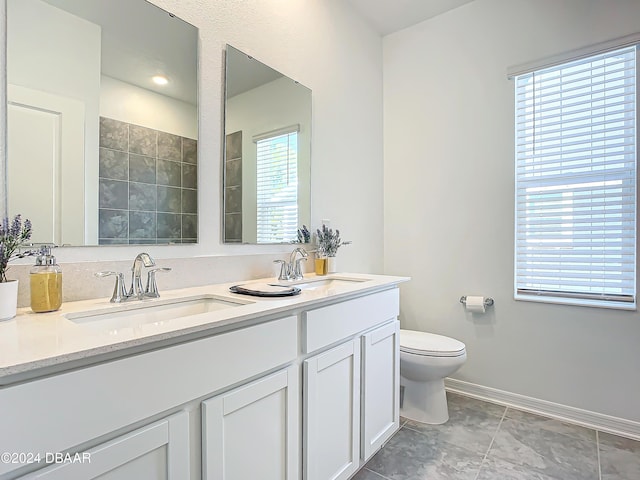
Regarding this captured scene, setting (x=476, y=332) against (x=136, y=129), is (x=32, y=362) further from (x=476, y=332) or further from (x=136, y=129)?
(x=476, y=332)

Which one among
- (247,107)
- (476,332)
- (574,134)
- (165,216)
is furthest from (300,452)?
(574,134)

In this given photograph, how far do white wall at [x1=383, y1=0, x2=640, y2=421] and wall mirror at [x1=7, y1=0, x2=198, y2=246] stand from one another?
1715mm

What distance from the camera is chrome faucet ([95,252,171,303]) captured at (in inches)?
44.7

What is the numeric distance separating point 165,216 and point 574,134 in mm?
2317

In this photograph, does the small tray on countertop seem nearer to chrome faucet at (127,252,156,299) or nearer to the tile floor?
chrome faucet at (127,252,156,299)

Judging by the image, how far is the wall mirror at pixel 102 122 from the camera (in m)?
1.04

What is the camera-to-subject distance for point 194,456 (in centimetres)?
85

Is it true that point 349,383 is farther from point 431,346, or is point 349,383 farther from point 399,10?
point 399,10

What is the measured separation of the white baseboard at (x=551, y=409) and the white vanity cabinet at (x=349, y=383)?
34.0 inches

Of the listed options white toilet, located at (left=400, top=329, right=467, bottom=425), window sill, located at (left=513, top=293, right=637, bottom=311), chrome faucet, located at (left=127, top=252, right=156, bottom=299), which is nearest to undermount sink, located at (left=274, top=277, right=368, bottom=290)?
white toilet, located at (left=400, top=329, right=467, bottom=425)

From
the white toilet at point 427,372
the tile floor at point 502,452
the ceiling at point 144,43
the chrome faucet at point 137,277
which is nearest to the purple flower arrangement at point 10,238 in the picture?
the chrome faucet at point 137,277

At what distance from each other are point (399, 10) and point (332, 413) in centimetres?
260

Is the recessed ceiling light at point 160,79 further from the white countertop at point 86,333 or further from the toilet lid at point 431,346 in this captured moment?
the toilet lid at point 431,346

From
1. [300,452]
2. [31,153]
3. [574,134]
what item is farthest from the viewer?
[574,134]
